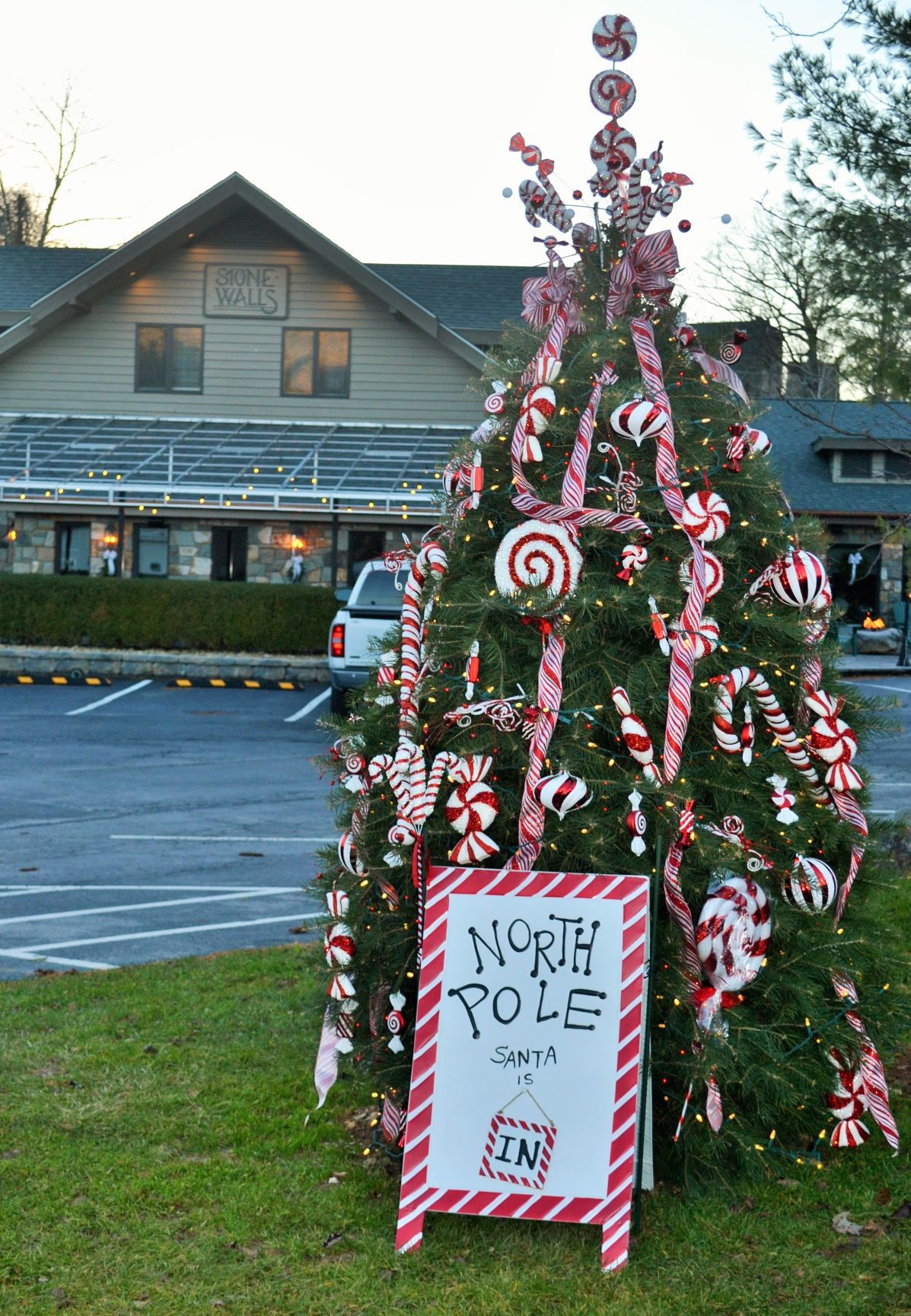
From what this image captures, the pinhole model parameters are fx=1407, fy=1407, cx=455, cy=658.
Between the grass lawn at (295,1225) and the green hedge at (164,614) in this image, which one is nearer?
the grass lawn at (295,1225)

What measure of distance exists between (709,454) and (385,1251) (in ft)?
9.01

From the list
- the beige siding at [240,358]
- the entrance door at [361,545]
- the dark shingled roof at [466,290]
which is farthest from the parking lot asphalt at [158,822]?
the dark shingled roof at [466,290]

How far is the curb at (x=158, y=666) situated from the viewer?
23.0 metres

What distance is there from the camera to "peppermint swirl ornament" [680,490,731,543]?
4578 mm

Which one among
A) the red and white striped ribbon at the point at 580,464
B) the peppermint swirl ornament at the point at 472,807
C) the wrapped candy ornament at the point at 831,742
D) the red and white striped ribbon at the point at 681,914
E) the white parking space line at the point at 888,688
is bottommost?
the white parking space line at the point at 888,688

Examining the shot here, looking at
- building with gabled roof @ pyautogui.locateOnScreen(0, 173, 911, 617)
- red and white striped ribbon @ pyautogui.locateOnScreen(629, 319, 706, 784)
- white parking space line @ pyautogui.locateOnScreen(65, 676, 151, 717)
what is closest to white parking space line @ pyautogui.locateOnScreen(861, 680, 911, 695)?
building with gabled roof @ pyautogui.locateOnScreen(0, 173, 911, 617)

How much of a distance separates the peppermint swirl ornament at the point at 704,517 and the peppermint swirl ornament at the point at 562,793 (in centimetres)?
92

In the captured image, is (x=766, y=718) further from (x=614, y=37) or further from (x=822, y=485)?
(x=822, y=485)

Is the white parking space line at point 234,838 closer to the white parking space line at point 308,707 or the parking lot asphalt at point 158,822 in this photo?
the parking lot asphalt at point 158,822

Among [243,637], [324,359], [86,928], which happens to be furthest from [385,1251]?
[324,359]

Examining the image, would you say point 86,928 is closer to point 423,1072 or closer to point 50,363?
point 423,1072

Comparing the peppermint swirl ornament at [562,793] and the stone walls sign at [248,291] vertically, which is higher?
the stone walls sign at [248,291]

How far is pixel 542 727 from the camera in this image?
A: 441 cm

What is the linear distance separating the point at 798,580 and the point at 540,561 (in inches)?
35.7
